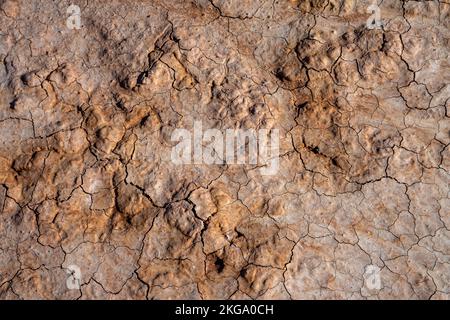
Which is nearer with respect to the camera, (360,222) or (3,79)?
(360,222)

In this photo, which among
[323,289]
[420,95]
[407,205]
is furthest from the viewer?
[420,95]

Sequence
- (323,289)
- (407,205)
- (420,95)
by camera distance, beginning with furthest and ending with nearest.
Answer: (420,95) < (407,205) < (323,289)

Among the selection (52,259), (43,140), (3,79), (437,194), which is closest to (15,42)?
(3,79)

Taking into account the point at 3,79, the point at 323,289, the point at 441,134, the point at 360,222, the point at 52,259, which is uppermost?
the point at 3,79

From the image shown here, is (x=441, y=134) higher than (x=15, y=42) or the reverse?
the reverse

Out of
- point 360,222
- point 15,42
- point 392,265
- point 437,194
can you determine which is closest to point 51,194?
Answer: point 15,42

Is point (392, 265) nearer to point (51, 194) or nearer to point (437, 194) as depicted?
point (437, 194)

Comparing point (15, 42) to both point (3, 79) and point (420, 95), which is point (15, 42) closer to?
point (3, 79)
